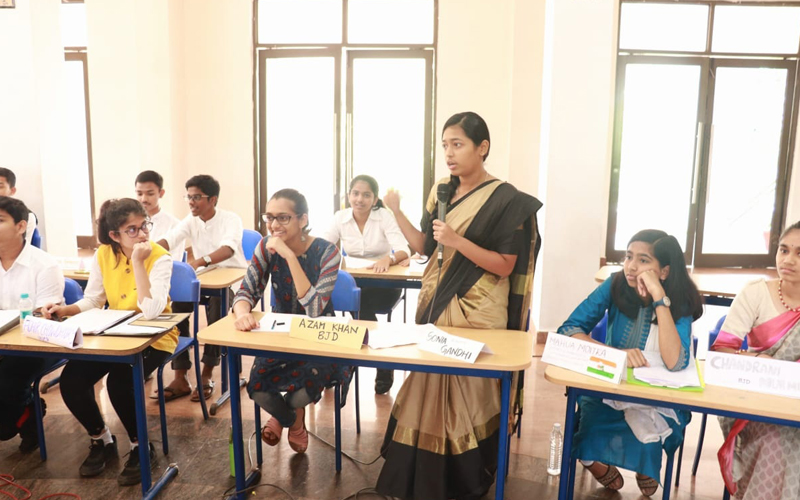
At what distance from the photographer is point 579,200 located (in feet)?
13.1

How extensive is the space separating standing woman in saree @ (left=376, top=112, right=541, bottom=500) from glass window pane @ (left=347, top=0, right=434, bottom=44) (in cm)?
413

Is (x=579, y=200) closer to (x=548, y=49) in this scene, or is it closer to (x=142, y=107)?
(x=548, y=49)

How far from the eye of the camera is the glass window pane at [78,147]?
6805 mm

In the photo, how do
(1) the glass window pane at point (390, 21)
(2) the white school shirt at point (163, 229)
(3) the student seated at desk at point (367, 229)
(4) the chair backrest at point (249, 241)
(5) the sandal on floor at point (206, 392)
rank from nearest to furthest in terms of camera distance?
1. (5) the sandal on floor at point (206, 392)
2. (2) the white school shirt at point (163, 229)
3. (3) the student seated at desk at point (367, 229)
4. (4) the chair backrest at point (249, 241)
5. (1) the glass window pane at point (390, 21)

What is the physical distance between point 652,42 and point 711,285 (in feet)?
12.6

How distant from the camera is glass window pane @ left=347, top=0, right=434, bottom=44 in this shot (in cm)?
578

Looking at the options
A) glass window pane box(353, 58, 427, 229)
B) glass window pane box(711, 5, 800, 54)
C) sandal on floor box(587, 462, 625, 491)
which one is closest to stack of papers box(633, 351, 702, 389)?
sandal on floor box(587, 462, 625, 491)

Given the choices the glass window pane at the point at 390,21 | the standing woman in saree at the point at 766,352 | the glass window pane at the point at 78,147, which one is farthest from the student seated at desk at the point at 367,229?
the glass window pane at the point at 78,147

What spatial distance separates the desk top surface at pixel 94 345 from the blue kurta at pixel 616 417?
1.52 m

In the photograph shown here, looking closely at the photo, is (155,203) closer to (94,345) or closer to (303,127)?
(94,345)

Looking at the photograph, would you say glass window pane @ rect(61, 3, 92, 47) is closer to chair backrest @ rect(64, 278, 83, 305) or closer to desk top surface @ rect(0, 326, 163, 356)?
chair backrest @ rect(64, 278, 83, 305)

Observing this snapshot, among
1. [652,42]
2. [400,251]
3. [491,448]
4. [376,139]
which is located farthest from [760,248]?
[491,448]

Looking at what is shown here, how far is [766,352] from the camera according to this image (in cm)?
205

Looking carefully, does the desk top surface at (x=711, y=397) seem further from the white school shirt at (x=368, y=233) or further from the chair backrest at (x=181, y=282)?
the white school shirt at (x=368, y=233)
